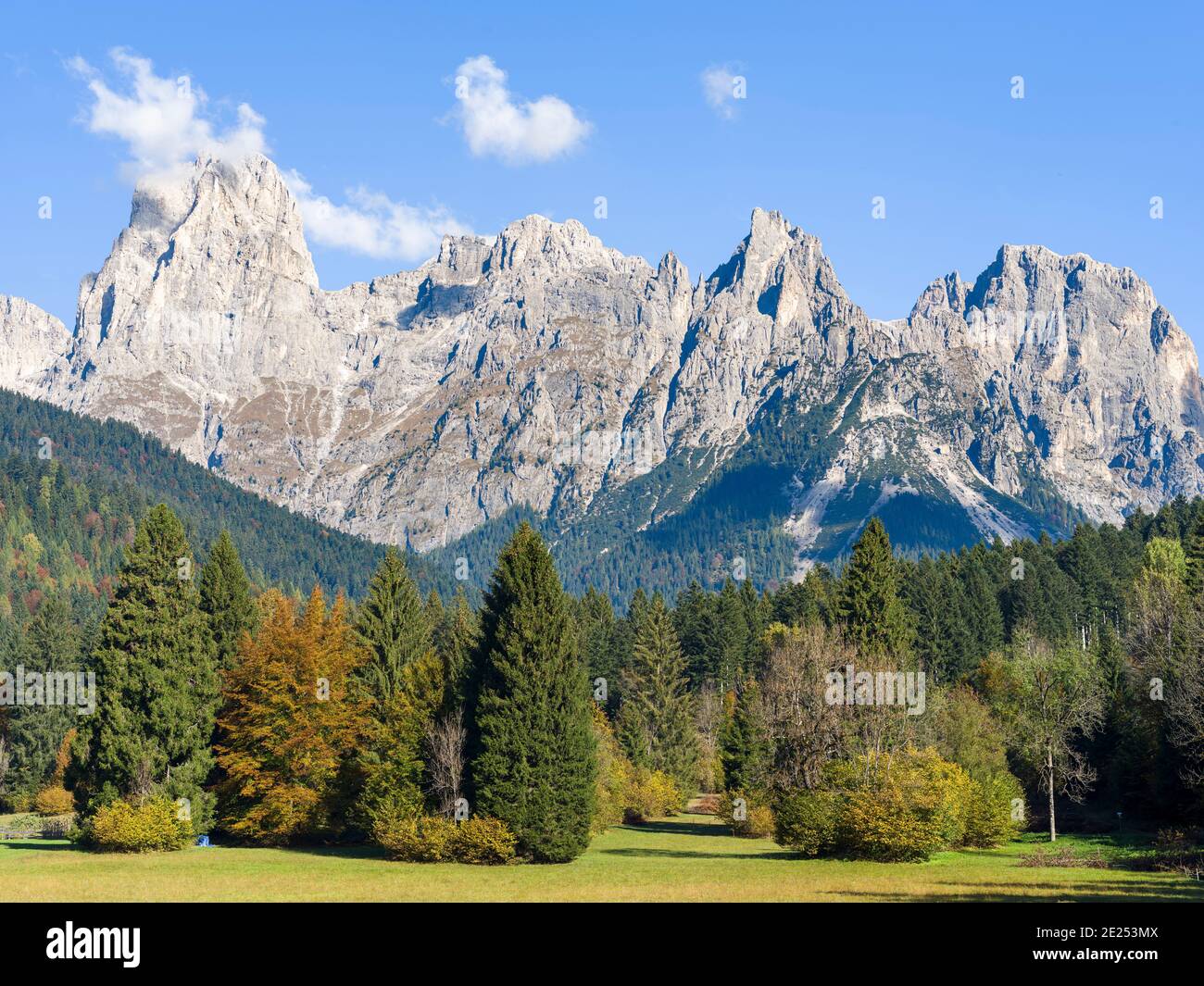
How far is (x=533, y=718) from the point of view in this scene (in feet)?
185

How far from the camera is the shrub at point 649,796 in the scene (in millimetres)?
87875

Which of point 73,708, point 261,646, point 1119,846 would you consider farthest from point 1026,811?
point 73,708

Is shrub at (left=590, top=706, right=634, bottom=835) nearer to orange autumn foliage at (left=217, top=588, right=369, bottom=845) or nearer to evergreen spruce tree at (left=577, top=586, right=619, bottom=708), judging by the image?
orange autumn foliage at (left=217, top=588, right=369, bottom=845)

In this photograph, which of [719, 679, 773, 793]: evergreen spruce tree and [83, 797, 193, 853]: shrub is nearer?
[83, 797, 193, 853]: shrub

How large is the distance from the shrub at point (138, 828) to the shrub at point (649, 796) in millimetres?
34606

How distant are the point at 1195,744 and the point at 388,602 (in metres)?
44.0

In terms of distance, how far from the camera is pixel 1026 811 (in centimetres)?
7881

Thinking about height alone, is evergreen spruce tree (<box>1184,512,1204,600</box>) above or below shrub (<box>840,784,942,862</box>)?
above

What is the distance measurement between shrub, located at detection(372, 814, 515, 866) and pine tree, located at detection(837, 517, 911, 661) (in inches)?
1124

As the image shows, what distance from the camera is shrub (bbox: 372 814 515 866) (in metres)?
54.7

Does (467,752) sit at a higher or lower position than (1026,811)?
higher

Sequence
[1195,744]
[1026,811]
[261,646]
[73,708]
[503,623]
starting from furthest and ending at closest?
[73,708], [1026,811], [261,646], [1195,744], [503,623]

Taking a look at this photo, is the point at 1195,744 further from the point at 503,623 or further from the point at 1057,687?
the point at 503,623

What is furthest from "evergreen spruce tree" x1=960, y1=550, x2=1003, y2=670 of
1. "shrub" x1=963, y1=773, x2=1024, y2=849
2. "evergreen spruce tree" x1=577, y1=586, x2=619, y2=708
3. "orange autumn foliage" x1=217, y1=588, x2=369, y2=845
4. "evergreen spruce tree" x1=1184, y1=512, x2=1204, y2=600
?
"orange autumn foliage" x1=217, y1=588, x2=369, y2=845
